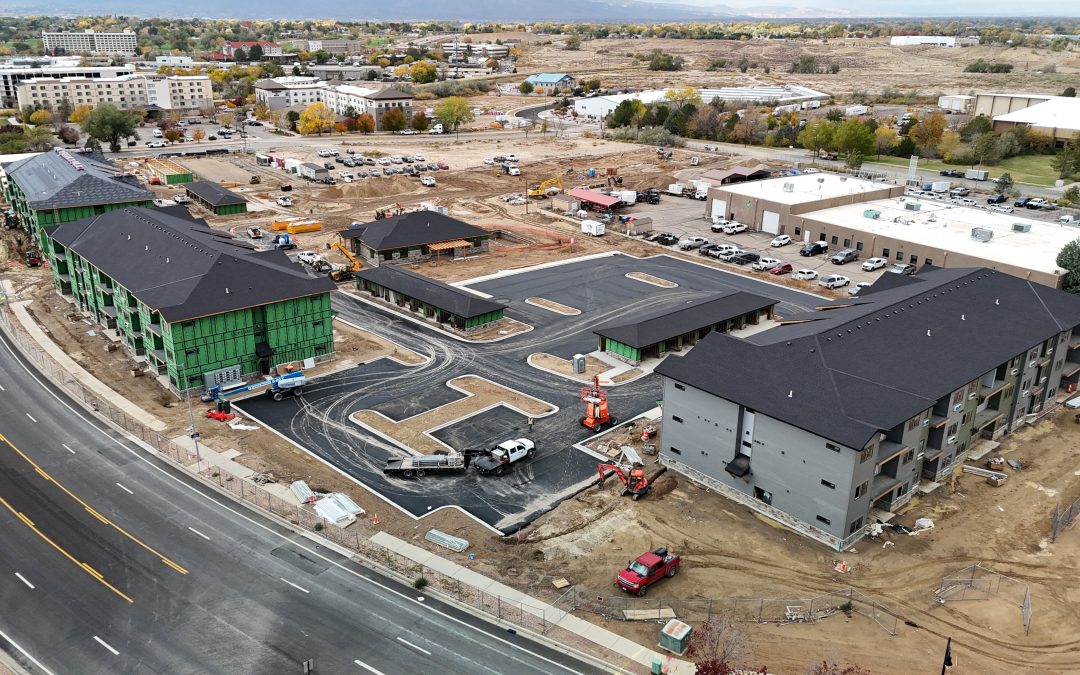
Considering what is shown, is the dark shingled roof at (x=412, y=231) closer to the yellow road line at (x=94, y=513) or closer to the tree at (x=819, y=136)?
the yellow road line at (x=94, y=513)

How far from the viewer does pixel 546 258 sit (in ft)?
325

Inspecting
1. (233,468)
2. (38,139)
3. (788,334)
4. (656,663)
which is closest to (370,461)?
(233,468)

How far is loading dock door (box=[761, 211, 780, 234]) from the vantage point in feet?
358

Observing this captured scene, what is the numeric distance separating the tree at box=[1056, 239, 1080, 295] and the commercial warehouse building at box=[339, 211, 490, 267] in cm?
6326

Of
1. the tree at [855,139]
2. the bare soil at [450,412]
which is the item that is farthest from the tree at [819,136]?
the bare soil at [450,412]

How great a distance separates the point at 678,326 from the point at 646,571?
3333cm

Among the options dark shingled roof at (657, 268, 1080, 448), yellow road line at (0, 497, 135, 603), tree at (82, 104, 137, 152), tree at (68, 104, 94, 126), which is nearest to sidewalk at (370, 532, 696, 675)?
yellow road line at (0, 497, 135, 603)

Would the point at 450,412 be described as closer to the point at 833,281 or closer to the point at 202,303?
the point at 202,303

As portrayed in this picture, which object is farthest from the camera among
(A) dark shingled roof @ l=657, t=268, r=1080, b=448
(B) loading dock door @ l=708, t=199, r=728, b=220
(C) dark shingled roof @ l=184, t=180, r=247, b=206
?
(C) dark shingled roof @ l=184, t=180, r=247, b=206

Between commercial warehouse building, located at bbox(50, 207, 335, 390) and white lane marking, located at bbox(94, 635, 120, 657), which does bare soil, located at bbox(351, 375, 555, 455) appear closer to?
commercial warehouse building, located at bbox(50, 207, 335, 390)

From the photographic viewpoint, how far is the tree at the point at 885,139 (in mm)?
170125

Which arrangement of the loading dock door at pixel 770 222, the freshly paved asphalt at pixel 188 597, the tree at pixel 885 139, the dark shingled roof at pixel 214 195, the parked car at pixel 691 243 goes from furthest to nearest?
the tree at pixel 885 139
the dark shingled roof at pixel 214 195
the loading dock door at pixel 770 222
the parked car at pixel 691 243
the freshly paved asphalt at pixel 188 597

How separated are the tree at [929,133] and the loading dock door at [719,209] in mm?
77055

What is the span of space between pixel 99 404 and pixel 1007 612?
59575mm
